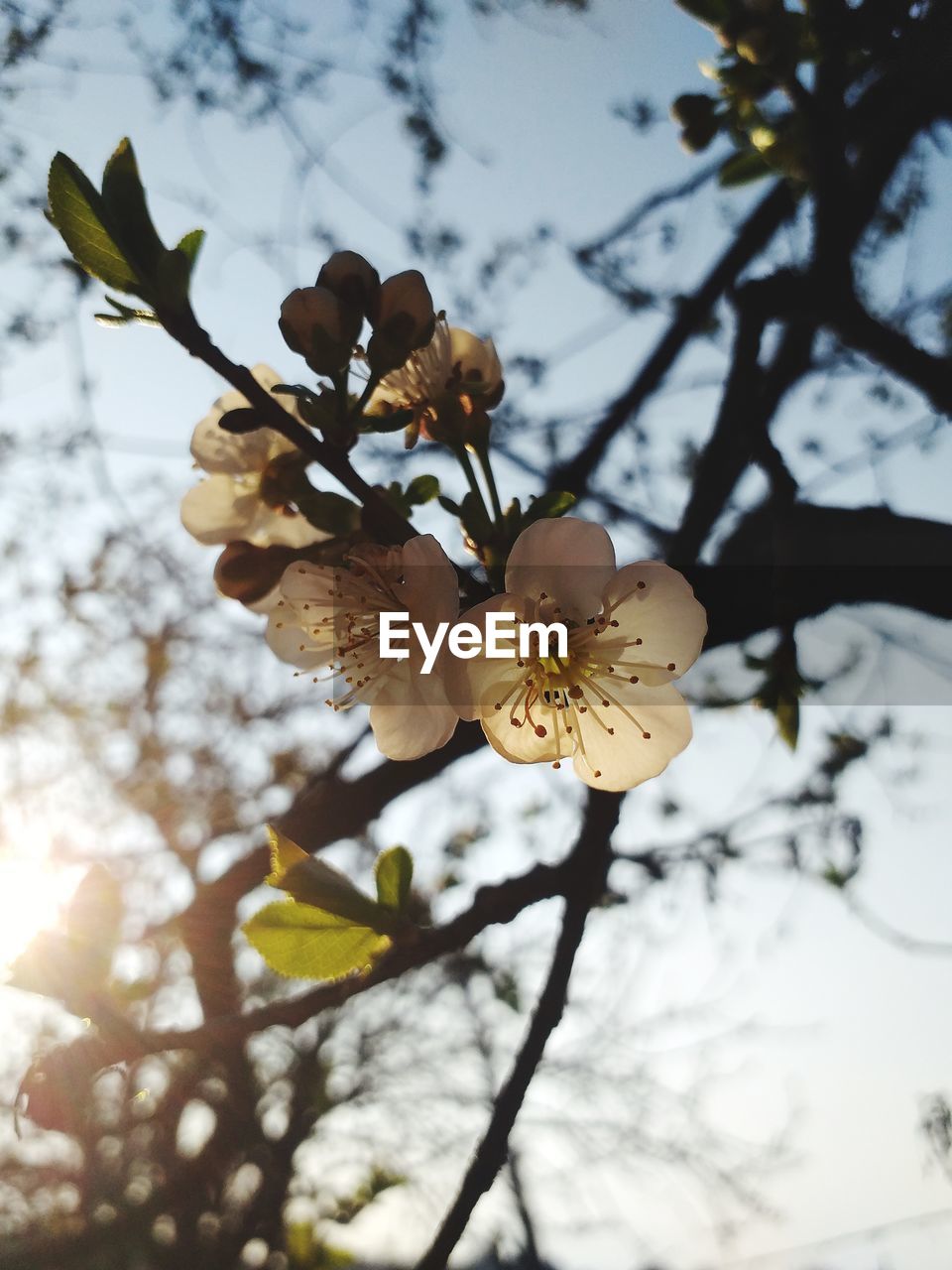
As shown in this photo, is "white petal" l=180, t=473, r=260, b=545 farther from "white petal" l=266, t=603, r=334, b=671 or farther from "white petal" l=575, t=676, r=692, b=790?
"white petal" l=575, t=676, r=692, b=790

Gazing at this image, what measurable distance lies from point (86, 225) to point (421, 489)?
0.36 m

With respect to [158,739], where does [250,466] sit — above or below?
below

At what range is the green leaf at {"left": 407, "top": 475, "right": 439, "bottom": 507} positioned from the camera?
87cm

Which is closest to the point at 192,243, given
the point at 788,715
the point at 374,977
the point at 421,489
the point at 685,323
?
the point at 421,489

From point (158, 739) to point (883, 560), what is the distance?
5.42m

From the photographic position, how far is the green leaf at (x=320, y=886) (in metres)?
0.71

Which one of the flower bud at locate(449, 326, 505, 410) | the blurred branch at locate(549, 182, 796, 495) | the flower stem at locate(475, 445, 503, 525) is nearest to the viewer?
the flower stem at locate(475, 445, 503, 525)

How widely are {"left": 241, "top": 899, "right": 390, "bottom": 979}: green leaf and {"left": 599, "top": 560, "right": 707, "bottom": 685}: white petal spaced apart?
0.39 metres

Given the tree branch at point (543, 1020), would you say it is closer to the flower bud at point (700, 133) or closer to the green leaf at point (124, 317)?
the green leaf at point (124, 317)

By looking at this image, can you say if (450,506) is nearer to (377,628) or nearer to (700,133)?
(377,628)

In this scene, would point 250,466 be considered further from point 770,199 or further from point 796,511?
point 770,199

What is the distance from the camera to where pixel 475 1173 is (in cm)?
81

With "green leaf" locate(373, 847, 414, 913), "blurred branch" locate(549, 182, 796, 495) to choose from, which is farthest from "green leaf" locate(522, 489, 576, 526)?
"blurred branch" locate(549, 182, 796, 495)

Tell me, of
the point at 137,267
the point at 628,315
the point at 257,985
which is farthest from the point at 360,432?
the point at 257,985
